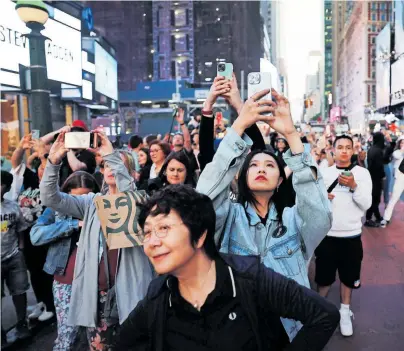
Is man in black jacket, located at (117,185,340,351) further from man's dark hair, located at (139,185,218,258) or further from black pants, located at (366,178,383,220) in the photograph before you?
black pants, located at (366,178,383,220)

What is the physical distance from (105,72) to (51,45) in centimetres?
1044

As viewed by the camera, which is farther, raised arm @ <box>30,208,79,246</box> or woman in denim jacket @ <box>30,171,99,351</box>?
raised arm @ <box>30,208,79,246</box>

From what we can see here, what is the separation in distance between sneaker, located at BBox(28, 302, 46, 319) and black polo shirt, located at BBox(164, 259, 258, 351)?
3.70 metres

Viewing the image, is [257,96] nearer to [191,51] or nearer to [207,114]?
[207,114]

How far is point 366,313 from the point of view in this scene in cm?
502

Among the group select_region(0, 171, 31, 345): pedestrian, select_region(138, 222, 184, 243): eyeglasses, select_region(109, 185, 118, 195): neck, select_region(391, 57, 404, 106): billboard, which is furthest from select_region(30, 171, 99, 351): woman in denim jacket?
select_region(391, 57, 404, 106): billboard

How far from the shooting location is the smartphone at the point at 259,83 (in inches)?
83.5

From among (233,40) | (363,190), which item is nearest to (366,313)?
(363,190)

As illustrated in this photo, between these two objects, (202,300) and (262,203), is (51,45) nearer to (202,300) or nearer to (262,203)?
(262,203)

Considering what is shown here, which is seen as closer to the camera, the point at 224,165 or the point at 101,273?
the point at 224,165

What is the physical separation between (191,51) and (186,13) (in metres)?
4.91

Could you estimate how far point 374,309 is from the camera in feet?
16.9

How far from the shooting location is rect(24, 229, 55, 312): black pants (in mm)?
5004

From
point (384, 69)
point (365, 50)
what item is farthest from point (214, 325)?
point (365, 50)
